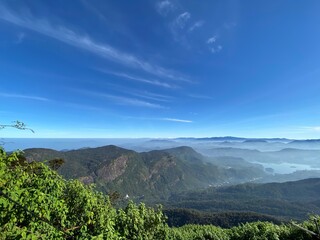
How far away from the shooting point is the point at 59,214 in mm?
15867

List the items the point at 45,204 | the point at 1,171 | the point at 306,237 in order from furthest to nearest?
the point at 306,237 < the point at 45,204 < the point at 1,171

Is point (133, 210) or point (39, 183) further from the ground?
point (39, 183)

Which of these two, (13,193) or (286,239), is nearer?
(13,193)

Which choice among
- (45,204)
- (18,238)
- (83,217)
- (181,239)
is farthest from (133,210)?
(18,238)

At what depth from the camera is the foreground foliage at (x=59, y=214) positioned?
13273mm

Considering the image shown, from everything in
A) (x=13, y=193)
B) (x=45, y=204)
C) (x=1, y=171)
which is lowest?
(x=45, y=204)

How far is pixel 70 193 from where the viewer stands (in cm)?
2294

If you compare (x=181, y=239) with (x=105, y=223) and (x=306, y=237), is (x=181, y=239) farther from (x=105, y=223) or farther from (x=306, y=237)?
(x=105, y=223)

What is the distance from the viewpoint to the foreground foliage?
Result: 1327 centimetres

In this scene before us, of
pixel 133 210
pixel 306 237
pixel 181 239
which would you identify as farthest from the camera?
pixel 181 239

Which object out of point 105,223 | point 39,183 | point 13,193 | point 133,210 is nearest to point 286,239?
point 133,210

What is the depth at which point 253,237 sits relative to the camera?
1391 inches

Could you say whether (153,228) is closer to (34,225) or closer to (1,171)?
(34,225)

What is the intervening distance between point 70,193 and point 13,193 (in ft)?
35.8
